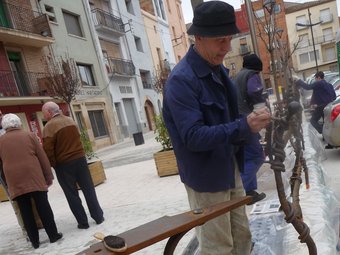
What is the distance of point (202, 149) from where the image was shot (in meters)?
1.78

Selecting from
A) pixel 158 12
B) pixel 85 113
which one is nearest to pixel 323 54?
pixel 158 12

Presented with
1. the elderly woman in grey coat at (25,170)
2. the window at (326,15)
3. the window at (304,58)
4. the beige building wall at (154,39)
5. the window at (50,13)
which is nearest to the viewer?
the elderly woman in grey coat at (25,170)

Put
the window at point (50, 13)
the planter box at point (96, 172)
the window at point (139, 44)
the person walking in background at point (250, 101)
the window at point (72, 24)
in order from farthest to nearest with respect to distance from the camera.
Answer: the window at point (139, 44) < the window at point (72, 24) < the window at point (50, 13) < the planter box at point (96, 172) < the person walking in background at point (250, 101)

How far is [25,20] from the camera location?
1677 cm

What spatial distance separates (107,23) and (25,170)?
66.8ft

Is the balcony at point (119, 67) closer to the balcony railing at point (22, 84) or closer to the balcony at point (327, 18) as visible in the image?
the balcony railing at point (22, 84)

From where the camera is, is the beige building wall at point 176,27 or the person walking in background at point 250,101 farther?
the beige building wall at point 176,27

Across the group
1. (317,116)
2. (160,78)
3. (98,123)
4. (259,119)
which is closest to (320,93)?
(317,116)

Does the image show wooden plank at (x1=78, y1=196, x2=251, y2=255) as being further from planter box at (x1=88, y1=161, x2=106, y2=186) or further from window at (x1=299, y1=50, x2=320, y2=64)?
window at (x1=299, y1=50, x2=320, y2=64)

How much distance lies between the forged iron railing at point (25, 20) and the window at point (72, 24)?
2223mm

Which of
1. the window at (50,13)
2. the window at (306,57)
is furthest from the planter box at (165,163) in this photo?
the window at (306,57)

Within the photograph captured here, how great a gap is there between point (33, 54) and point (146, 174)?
1192 centimetres

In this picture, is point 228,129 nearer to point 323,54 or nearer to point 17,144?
point 17,144

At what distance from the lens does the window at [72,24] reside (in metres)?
19.7
